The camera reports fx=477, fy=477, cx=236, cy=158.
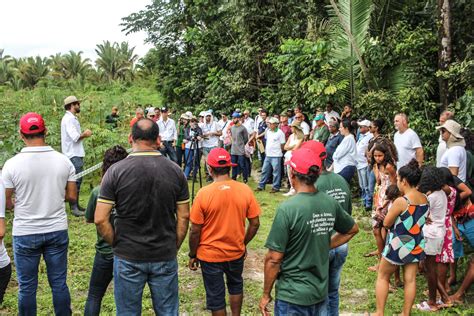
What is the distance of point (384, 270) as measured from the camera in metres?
4.68

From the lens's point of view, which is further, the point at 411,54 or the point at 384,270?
the point at 411,54

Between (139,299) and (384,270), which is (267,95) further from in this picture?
(139,299)

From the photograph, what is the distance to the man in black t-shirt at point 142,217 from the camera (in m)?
3.33

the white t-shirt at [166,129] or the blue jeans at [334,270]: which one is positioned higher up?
the white t-shirt at [166,129]

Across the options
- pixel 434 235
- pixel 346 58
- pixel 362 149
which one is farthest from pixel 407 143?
pixel 346 58

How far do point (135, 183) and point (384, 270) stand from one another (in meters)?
2.71

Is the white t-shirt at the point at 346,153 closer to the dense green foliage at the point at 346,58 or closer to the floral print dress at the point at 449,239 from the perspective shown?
the dense green foliage at the point at 346,58

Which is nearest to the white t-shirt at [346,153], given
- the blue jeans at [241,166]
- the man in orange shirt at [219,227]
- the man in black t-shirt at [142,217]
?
the blue jeans at [241,166]

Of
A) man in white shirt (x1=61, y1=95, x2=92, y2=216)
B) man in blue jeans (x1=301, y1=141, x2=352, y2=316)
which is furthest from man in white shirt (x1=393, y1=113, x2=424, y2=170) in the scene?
man in white shirt (x1=61, y1=95, x2=92, y2=216)

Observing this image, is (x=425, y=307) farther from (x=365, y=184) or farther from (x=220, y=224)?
(x=365, y=184)

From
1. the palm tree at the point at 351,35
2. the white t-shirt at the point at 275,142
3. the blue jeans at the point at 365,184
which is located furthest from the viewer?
the white t-shirt at the point at 275,142

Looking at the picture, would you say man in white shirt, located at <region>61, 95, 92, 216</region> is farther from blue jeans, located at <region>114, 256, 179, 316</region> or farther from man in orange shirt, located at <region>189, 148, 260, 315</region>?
blue jeans, located at <region>114, 256, 179, 316</region>

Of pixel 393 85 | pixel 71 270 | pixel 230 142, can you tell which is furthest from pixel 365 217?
pixel 71 270

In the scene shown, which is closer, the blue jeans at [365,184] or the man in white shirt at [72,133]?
the man in white shirt at [72,133]
